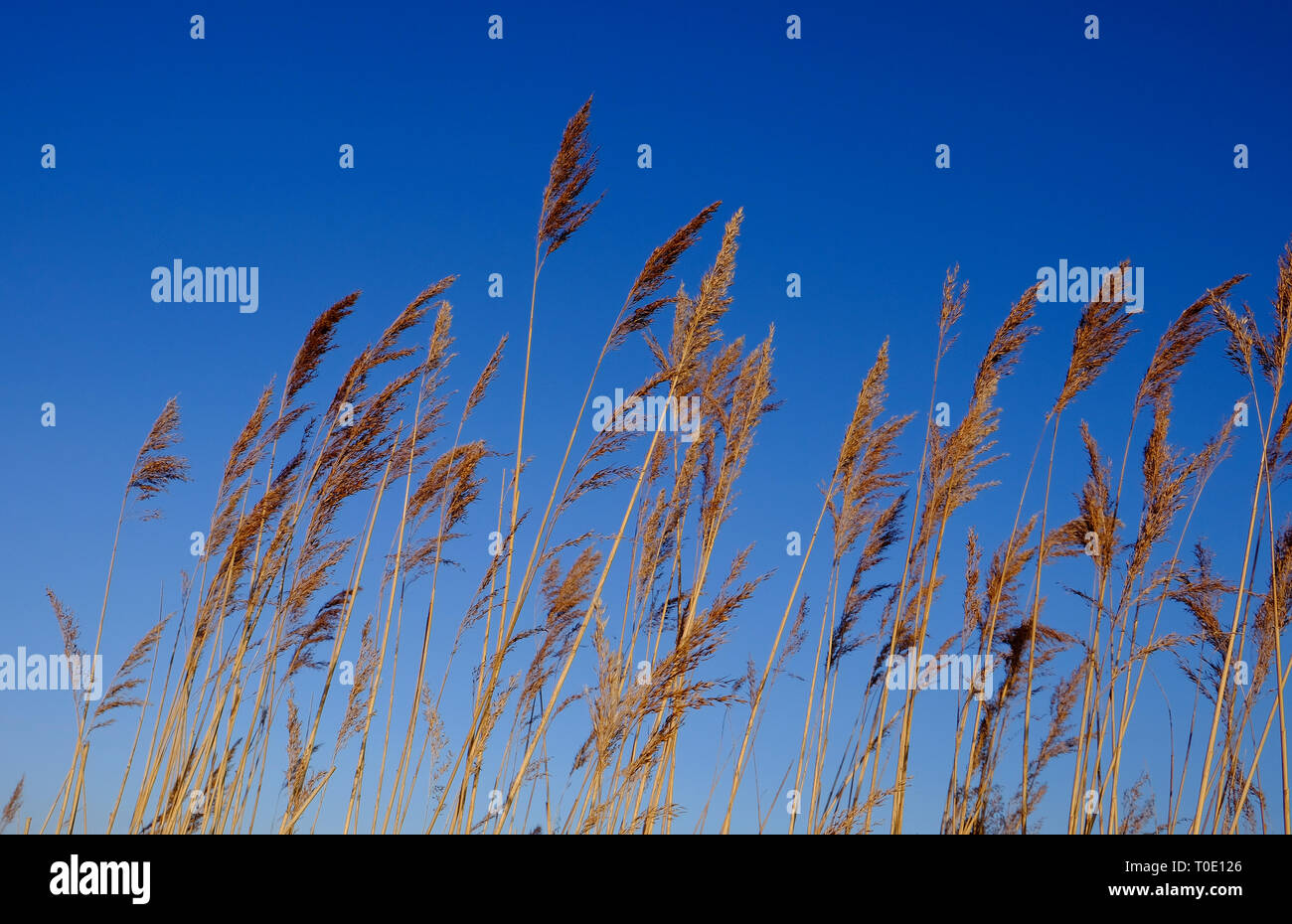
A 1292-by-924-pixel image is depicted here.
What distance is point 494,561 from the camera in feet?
10.3

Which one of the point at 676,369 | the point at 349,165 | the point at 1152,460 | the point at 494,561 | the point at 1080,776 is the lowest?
the point at 1080,776

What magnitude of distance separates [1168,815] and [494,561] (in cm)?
351

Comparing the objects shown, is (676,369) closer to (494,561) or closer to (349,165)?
(494,561)

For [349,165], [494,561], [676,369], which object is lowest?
[494,561]
